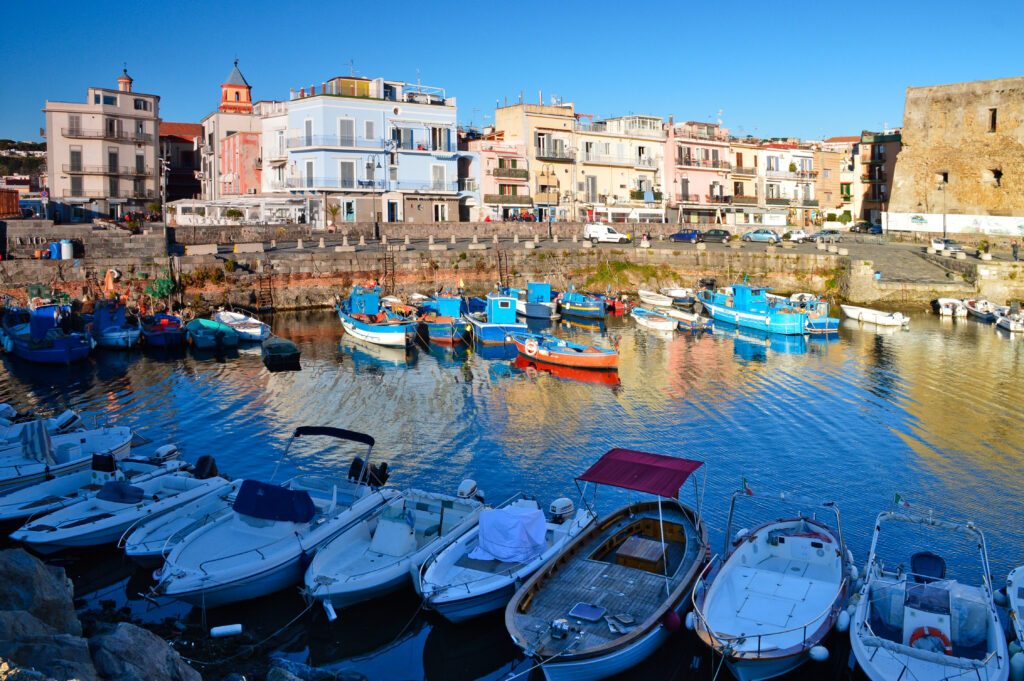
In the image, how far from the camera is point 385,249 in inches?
1981

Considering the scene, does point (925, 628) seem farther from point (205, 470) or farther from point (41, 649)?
point (205, 470)

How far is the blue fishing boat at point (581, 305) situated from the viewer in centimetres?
4544

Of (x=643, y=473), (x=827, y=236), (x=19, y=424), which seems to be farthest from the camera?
(x=827, y=236)

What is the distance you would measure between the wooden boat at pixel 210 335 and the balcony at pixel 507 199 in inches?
1159

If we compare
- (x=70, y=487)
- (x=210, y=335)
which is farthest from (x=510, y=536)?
(x=210, y=335)

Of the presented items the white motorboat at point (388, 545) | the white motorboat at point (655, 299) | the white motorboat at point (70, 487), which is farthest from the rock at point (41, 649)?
the white motorboat at point (655, 299)

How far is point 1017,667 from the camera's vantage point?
11.4 m

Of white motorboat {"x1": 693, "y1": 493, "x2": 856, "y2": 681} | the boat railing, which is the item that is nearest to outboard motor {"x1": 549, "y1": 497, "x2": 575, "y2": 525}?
white motorboat {"x1": 693, "y1": 493, "x2": 856, "y2": 681}

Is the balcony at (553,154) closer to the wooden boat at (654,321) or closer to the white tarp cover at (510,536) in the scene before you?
the wooden boat at (654,321)

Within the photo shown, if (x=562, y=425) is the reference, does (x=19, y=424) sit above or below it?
above

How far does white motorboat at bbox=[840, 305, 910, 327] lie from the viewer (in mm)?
43562

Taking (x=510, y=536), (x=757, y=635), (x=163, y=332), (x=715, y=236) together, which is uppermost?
(x=715, y=236)

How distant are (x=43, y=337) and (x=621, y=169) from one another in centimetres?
4631

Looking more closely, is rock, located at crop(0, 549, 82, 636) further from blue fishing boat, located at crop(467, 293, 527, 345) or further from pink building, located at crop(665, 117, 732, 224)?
pink building, located at crop(665, 117, 732, 224)
